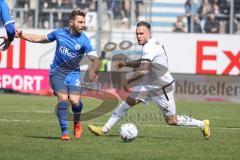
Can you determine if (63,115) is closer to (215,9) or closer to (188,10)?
(188,10)

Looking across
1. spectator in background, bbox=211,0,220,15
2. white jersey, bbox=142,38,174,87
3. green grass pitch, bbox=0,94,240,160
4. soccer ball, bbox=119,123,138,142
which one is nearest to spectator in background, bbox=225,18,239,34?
spectator in background, bbox=211,0,220,15

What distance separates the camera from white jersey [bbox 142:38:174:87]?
44.7 feet

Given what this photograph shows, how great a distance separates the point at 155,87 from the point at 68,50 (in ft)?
5.67

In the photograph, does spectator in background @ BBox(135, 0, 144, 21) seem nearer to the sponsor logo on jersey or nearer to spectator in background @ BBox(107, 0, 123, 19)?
spectator in background @ BBox(107, 0, 123, 19)

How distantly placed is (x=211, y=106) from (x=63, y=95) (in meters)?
11.9

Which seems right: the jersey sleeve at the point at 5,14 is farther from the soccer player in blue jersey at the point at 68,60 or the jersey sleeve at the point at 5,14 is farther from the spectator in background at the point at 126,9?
the spectator in background at the point at 126,9

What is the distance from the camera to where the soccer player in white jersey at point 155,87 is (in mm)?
13688

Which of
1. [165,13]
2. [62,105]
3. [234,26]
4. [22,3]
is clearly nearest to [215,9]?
[234,26]

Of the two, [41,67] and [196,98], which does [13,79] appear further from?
[196,98]

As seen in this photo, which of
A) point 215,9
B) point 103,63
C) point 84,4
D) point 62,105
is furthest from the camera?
point 84,4

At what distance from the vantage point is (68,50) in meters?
13.7

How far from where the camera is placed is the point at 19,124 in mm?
16672

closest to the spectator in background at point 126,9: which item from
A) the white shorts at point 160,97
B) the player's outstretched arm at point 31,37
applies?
the white shorts at point 160,97

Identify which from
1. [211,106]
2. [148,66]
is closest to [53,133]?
[148,66]
